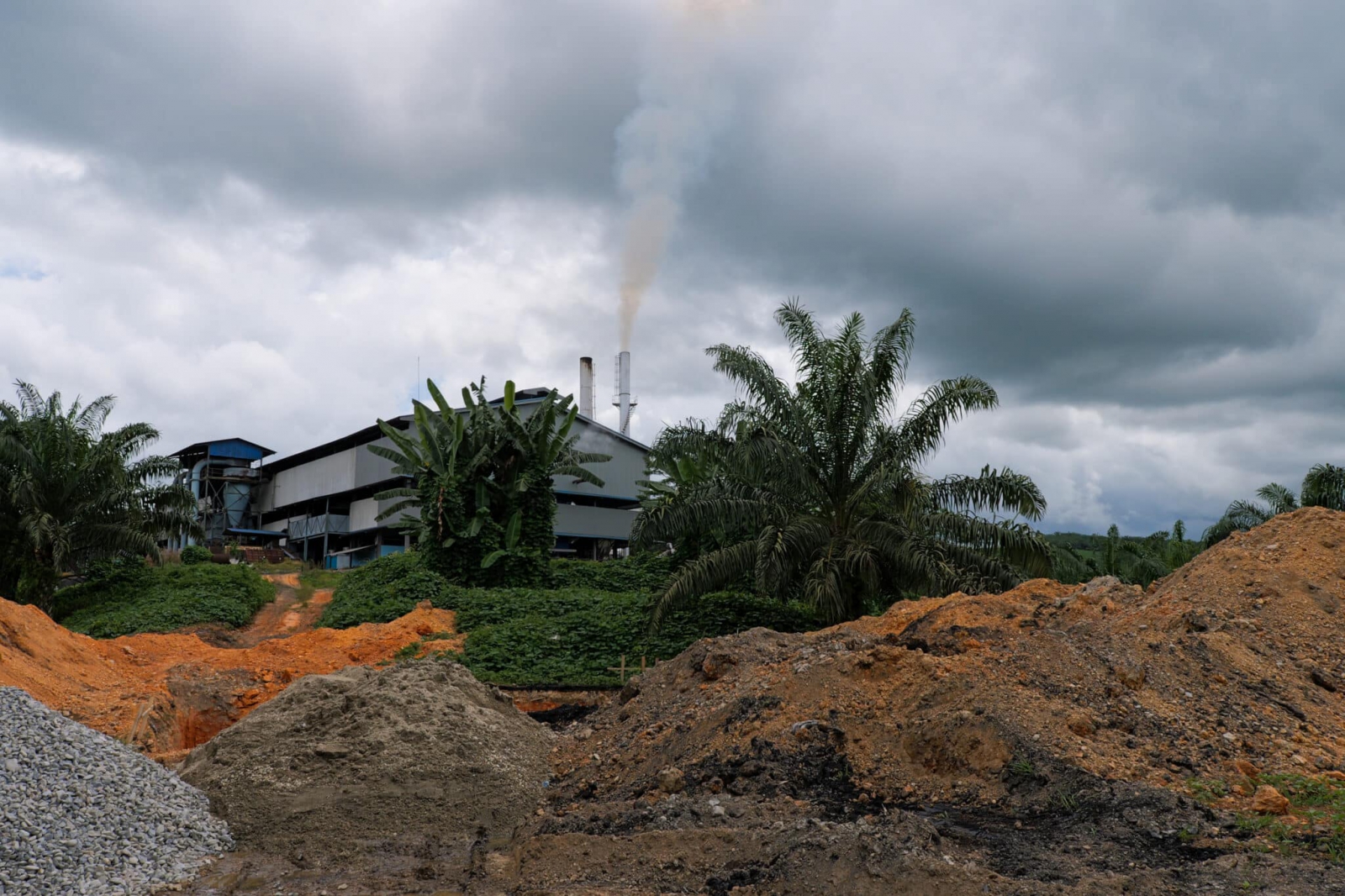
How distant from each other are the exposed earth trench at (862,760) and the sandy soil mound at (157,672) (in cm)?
10

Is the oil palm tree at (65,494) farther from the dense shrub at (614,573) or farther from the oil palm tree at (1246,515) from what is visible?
the oil palm tree at (1246,515)

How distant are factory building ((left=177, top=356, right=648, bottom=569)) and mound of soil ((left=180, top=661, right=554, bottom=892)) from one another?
26.3 meters

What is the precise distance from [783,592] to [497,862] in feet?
32.6

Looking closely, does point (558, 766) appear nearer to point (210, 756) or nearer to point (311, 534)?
point (210, 756)

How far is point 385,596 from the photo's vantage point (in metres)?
24.0

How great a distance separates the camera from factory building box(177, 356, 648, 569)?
41094mm

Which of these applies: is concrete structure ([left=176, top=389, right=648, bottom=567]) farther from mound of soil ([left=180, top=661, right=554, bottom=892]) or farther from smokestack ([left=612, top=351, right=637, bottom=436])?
mound of soil ([left=180, top=661, right=554, bottom=892])

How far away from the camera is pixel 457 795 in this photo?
380 inches

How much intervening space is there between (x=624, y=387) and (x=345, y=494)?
13.8 m

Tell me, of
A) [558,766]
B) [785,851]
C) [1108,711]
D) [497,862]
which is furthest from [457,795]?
[1108,711]

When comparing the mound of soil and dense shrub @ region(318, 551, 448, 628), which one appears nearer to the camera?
the mound of soil

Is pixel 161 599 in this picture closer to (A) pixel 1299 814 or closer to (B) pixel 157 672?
(B) pixel 157 672

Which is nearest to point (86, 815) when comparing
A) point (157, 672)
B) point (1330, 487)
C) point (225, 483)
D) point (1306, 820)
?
point (157, 672)

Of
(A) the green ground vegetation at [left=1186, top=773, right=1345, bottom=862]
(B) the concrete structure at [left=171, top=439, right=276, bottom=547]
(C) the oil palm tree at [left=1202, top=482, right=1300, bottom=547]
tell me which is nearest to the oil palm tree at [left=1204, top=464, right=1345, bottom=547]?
(C) the oil palm tree at [left=1202, top=482, right=1300, bottom=547]
